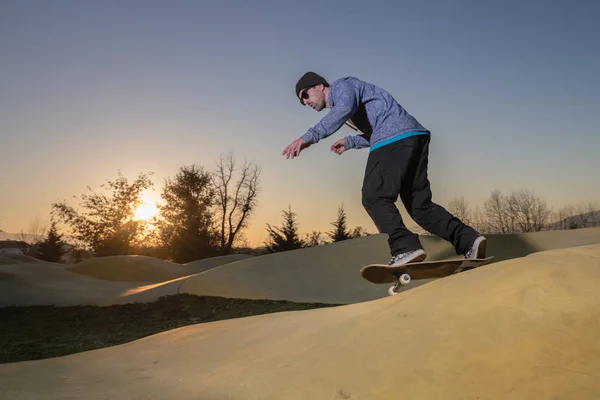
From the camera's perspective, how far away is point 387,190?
2914 mm

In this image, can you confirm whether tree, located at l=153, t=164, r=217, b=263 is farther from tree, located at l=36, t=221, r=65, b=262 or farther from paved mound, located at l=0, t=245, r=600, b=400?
paved mound, located at l=0, t=245, r=600, b=400

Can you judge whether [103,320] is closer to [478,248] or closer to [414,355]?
[478,248]

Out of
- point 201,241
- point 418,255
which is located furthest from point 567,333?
point 201,241

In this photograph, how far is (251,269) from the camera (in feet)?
25.8

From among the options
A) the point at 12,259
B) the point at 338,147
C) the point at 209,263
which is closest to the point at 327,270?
the point at 338,147

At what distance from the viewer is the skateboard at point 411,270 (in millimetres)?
2707

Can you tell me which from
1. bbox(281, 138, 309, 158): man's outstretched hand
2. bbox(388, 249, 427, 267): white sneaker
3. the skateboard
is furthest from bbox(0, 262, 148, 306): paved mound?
bbox(388, 249, 427, 267): white sneaker

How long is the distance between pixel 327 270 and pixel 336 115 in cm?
524

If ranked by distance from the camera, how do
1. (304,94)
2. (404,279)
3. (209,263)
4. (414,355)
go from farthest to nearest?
(209,263) < (304,94) < (404,279) < (414,355)

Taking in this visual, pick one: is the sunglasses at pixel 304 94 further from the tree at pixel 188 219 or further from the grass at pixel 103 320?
the tree at pixel 188 219

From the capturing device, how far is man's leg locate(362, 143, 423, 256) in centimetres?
289

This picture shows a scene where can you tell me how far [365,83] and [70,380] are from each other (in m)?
2.50

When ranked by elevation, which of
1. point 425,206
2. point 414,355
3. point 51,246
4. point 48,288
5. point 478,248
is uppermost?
point 51,246

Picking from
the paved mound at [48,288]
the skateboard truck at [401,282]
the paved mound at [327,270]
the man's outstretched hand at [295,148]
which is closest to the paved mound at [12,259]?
the paved mound at [48,288]
